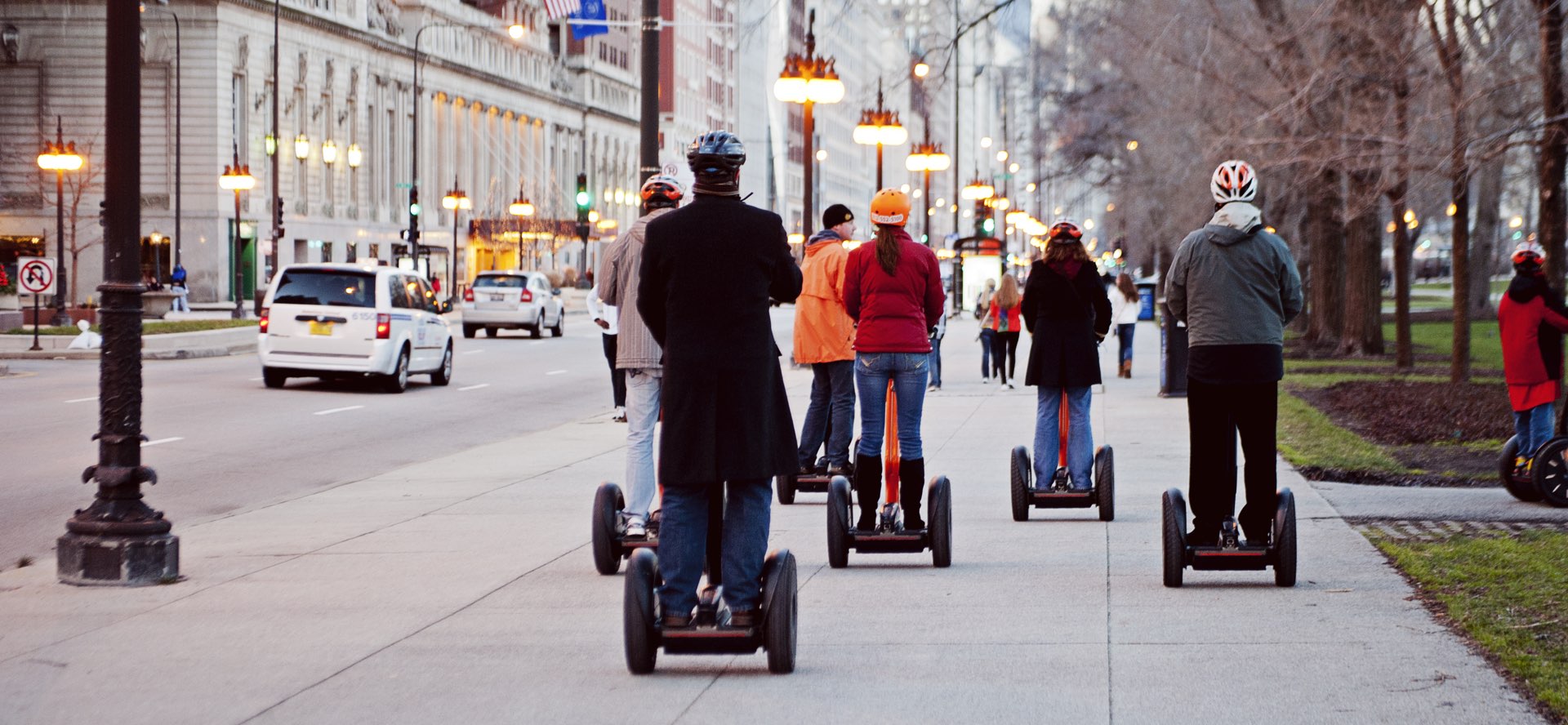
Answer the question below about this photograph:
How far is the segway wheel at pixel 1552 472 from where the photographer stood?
12.6 m

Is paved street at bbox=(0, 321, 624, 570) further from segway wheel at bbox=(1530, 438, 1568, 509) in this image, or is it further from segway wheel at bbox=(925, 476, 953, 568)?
segway wheel at bbox=(1530, 438, 1568, 509)

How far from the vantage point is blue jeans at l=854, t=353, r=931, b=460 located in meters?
9.48

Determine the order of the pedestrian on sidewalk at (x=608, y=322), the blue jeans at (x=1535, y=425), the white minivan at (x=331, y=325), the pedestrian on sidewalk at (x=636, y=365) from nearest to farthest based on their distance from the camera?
the pedestrian on sidewalk at (x=636, y=365) < the pedestrian on sidewalk at (x=608, y=322) < the blue jeans at (x=1535, y=425) < the white minivan at (x=331, y=325)

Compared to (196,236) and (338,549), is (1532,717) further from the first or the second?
(196,236)

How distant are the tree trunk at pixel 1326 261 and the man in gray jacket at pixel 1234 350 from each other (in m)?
23.0

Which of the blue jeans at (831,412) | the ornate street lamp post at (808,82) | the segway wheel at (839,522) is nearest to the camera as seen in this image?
the segway wheel at (839,522)

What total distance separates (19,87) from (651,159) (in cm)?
5986

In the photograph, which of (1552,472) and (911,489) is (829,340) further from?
(1552,472)

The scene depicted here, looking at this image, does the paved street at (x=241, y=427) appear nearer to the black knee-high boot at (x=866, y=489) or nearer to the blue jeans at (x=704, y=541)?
the black knee-high boot at (x=866, y=489)

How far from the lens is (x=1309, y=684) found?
6.68 m

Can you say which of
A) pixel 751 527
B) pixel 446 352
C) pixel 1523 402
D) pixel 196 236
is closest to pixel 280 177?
pixel 196 236

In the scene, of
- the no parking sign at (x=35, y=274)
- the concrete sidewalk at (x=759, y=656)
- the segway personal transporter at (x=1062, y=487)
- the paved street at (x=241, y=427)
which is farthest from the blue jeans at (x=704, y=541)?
the no parking sign at (x=35, y=274)

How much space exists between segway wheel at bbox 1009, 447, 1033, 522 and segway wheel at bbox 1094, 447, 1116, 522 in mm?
424

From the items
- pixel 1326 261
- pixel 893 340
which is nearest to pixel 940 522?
pixel 893 340
